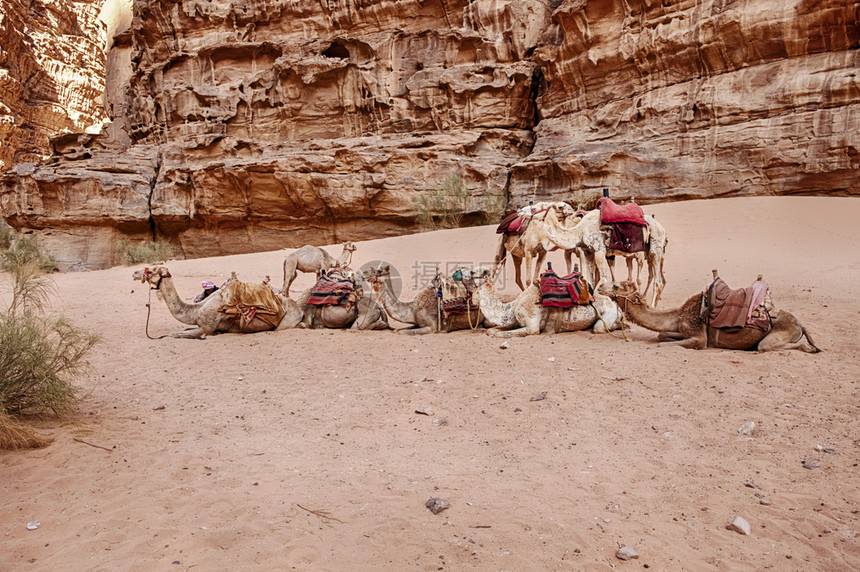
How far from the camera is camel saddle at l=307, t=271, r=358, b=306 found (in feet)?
27.8

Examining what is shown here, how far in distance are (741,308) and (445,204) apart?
1630 cm

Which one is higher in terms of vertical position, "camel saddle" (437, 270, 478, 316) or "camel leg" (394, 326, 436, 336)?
"camel saddle" (437, 270, 478, 316)

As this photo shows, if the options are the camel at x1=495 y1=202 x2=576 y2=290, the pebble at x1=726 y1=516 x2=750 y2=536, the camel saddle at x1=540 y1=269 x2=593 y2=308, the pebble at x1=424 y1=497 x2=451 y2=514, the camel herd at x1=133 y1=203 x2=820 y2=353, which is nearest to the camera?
the pebble at x1=726 y1=516 x2=750 y2=536

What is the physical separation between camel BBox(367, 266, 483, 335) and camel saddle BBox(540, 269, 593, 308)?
3.79 feet

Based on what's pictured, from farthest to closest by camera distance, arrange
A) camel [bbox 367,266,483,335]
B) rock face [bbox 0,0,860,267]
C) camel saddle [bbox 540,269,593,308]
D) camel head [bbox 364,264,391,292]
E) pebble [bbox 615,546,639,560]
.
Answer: rock face [bbox 0,0,860,267]
camel head [bbox 364,264,391,292]
camel [bbox 367,266,483,335]
camel saddle [bbox 540,269,593,308]
pebble [bbox 615,546,639,560]

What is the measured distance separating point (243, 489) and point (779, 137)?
1864 cm

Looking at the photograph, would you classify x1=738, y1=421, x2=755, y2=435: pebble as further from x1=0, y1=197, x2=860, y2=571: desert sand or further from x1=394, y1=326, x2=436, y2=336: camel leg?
x1=394, y1=326, x2=436, y2=336: camel leg

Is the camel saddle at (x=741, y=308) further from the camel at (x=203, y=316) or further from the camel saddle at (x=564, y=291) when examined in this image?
the camel at (x=203, y=316)

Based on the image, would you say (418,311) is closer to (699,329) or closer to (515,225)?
(515,225)

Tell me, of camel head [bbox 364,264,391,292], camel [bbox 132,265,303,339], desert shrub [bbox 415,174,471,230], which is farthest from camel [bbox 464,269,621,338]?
desert shrub [bbox 415,174,471,230]

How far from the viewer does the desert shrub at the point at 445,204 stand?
21.7 m

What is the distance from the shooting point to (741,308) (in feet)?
20.0

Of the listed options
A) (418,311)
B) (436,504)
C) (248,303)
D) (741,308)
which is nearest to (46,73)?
(248,303)

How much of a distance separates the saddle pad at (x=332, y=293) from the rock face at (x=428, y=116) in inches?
539
